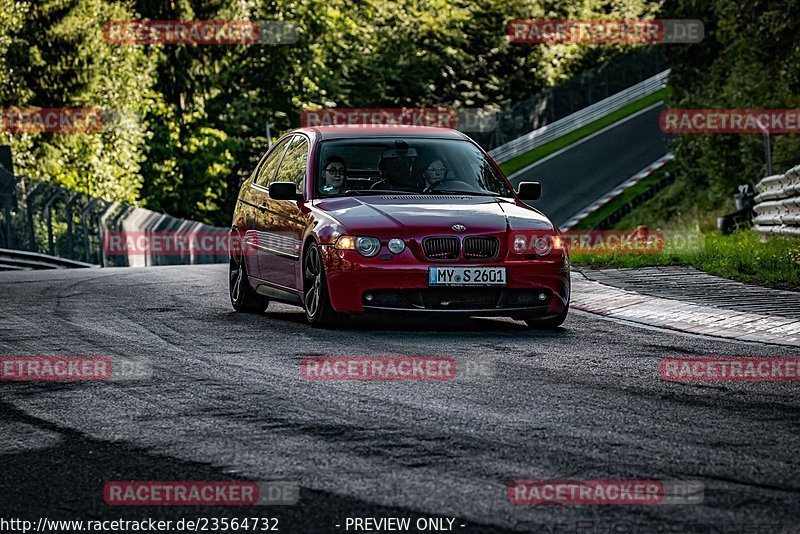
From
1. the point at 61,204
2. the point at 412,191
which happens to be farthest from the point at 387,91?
the point at 412,191

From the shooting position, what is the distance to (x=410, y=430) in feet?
21.2

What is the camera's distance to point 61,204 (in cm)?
3234

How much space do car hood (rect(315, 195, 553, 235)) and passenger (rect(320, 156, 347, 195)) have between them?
239mm

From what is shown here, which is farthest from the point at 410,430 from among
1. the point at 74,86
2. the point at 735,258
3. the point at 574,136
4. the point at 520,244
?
the point at 574,136

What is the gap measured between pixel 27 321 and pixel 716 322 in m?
5.52

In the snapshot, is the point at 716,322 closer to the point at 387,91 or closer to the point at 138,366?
the point at 138,366

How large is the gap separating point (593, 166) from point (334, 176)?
37.9m

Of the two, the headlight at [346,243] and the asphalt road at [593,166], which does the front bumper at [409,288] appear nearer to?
the headlight at [346,243]

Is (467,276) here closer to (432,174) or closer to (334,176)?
(432,174)

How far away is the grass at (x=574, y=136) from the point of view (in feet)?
173

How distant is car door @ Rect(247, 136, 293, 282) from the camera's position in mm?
12242

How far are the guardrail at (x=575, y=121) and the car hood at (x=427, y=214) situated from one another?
141 feet

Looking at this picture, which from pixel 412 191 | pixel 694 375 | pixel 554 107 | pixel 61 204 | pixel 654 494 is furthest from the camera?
pixel 554 107

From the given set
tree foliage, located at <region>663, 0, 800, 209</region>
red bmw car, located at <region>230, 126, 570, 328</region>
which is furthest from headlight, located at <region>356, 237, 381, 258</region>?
tree foliage, located at <region>663, 0, 800, 209</region>
